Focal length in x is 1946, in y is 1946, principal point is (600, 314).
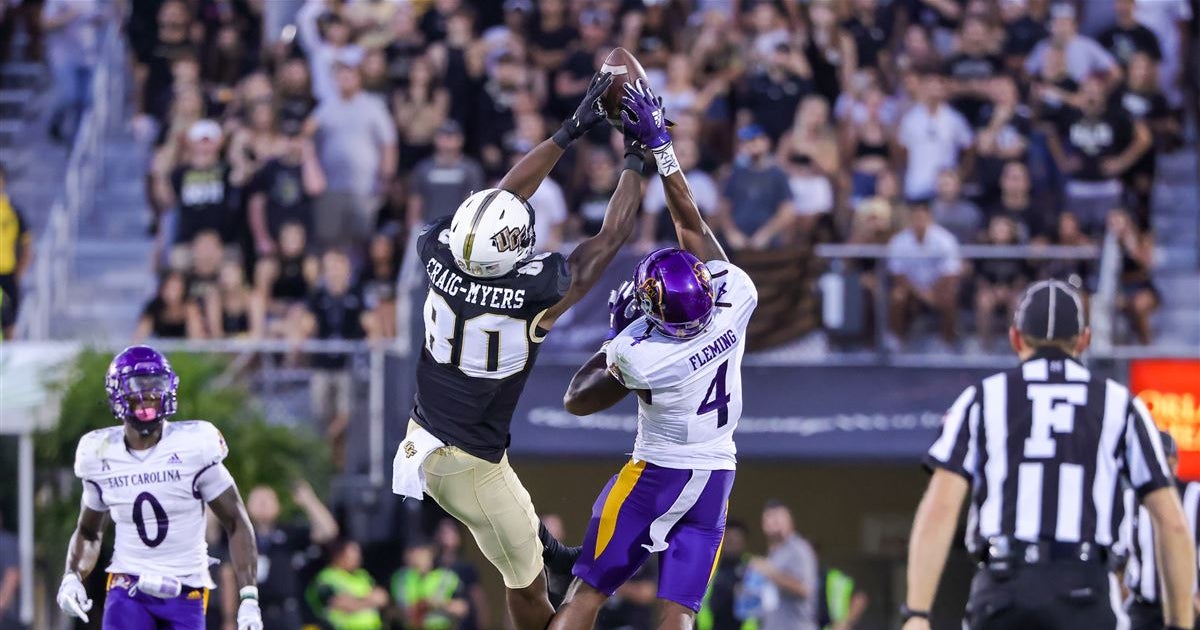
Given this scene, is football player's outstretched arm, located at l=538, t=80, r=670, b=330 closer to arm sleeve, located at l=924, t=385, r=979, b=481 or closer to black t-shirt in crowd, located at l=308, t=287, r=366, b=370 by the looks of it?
arm sleeve, located at l=924, t=385, r=979, b=481

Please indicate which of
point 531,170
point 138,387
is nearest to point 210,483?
point 138,387

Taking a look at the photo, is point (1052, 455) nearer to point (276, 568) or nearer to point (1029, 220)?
point (276, 568)

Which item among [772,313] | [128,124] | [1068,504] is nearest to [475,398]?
[1068,504]

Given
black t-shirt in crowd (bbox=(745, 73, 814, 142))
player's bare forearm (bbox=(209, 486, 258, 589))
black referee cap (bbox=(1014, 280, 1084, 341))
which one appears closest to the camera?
black referee cap (bbox=(1014, 280, 1084, 341))

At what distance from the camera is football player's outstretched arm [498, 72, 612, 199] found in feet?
28.3

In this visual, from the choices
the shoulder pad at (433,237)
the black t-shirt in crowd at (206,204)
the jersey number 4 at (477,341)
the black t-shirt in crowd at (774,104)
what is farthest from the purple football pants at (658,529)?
the black t-shirt in crowd at (206,204)

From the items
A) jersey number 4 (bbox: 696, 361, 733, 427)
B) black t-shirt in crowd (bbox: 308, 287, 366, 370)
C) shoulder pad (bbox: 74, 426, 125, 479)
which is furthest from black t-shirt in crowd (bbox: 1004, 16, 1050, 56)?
shoulder pad (bbox: 74, 426, 125, 479)

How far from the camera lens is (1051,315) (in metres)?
7.22

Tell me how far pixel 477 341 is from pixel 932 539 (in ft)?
7.60

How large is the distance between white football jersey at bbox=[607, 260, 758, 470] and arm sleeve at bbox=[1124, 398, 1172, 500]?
6.12 feet

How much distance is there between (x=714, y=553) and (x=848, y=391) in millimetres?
6316

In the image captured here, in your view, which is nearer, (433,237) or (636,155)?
(433,237)

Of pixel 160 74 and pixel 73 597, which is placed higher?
pixel 160 74

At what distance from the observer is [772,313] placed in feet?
47.4
